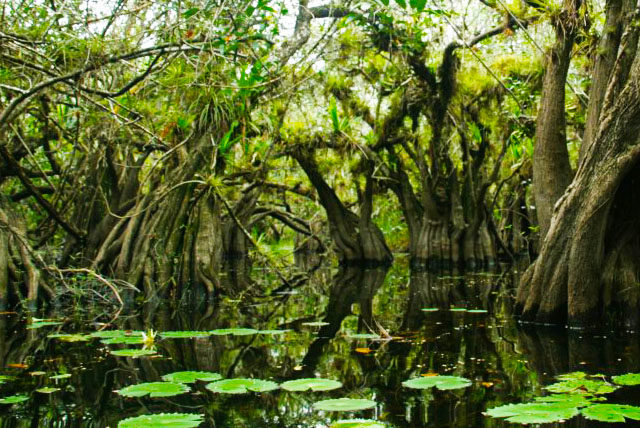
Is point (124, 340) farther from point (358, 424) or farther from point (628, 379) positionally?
point (628, 379)

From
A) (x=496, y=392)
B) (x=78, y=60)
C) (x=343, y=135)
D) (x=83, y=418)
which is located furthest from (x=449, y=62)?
(x=83, y=418)

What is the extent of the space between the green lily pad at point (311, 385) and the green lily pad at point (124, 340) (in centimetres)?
199

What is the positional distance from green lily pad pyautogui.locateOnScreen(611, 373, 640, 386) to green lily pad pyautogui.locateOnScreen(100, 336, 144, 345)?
143 inches

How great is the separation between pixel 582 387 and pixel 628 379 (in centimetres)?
32

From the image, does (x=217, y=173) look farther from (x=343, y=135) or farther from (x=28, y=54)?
(x=343, y=135)

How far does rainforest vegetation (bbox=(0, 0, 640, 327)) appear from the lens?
6352 millimetres

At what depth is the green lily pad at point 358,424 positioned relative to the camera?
3.23m

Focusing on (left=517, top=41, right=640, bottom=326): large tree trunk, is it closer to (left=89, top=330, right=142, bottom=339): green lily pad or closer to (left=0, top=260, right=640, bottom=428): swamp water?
(left=0, top=260, right=640, bottom=428): swamp water

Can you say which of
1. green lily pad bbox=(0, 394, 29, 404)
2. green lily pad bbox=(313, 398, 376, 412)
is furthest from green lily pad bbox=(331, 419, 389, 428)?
green lily pad bbox=(0, 394, 29, 404)

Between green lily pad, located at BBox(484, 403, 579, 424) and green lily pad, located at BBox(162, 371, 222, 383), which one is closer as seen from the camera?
green lily pad, located at BBox(484, 403, 579, 424)

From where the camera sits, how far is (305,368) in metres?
4.80

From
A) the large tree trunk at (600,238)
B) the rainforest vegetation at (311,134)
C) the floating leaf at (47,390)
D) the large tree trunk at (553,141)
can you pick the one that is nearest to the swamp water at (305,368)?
the floating leaf at (47,390)

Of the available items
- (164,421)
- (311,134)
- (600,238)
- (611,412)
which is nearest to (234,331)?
(164,421)

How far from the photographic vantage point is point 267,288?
12539mm
